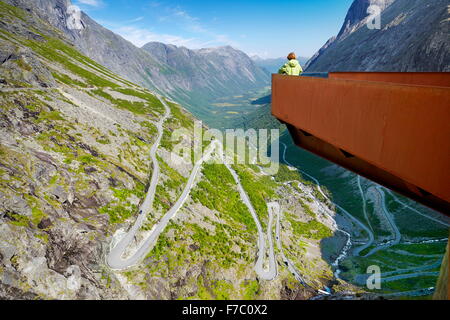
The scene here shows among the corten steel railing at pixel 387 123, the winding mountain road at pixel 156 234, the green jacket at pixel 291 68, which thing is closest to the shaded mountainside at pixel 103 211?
the winding mountain road at pixel 156 234

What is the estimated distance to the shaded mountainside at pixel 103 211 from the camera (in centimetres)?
3741

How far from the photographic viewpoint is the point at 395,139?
139 inches

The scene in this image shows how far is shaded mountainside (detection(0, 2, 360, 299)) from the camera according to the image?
37.4 m

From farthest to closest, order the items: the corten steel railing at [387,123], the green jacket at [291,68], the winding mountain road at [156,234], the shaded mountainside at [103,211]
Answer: the winding mountain road at [156,234] → the shaded mountainside at [103,211] → the green jacket at [291,68] → the corten steel railing at [387,123]

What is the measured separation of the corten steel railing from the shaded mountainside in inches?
1528

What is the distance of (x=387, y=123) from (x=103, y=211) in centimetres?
5569

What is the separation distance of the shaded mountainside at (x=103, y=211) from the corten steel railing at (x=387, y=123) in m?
38.8

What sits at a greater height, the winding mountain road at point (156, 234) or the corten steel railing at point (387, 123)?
the corten steel railing at point (387, 123)

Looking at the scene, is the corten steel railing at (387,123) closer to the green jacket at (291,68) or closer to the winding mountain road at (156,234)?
the green jacket at (291,68)

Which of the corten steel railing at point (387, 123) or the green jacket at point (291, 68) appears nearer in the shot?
the corten steel railing at point (387, 123)

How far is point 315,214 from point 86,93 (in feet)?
390

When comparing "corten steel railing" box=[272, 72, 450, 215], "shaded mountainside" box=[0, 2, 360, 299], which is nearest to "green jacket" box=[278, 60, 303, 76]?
"corten steel railing" box=[272, 72, 450, 215]
